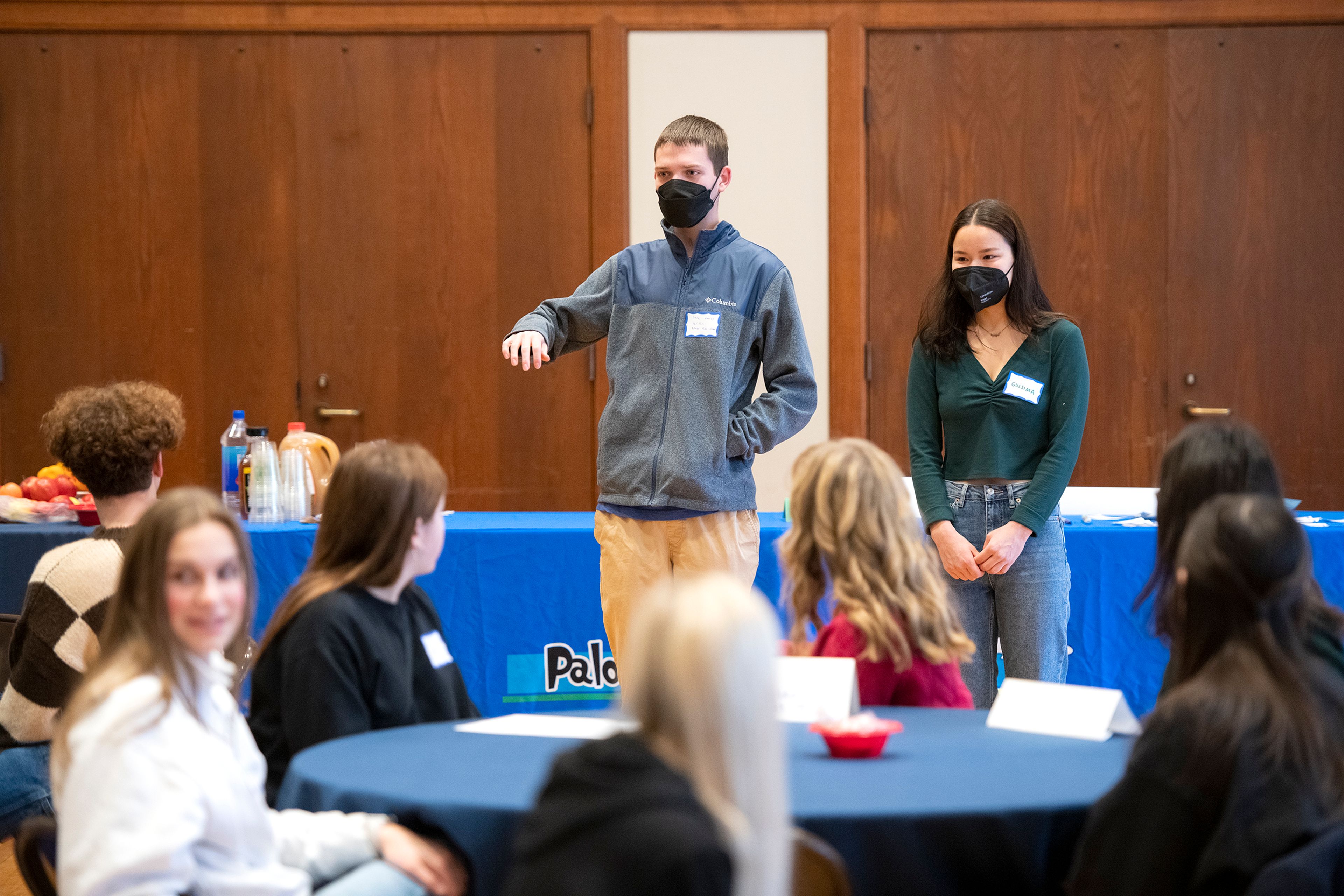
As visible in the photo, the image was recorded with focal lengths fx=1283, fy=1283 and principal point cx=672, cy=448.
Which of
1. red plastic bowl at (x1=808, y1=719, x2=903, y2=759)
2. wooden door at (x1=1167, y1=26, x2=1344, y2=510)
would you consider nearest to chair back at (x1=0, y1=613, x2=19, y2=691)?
red plastic bowl at (x1=808, y1=719, x2=903, y2=759)

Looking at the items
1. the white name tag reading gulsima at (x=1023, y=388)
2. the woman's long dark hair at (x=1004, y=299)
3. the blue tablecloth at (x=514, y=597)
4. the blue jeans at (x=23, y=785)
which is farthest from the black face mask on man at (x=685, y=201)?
the blue jeans at (x=23, y=785)

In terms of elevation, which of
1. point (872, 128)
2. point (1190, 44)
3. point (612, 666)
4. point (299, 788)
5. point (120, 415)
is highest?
point (1190, 44)

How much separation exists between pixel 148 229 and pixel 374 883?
4.10m

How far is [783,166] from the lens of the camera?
4988 mm

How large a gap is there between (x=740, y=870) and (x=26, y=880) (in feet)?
3.18

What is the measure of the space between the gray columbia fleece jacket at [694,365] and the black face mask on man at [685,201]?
6 cm

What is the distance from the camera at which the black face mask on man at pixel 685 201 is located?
9.64 ft

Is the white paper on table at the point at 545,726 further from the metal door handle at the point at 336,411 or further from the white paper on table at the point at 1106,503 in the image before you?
the metal door handle at the point at 336,411

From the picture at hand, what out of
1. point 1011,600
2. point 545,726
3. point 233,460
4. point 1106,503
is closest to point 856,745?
point 545,726

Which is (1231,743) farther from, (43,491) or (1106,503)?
(43,491)

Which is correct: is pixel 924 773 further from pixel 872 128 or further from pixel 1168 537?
pixel 872 128

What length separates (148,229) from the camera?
16.5ft

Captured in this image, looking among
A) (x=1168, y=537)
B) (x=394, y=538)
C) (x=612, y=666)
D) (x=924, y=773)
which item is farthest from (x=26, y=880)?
(x=612, y=666)

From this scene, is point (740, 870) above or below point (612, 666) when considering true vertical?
above
